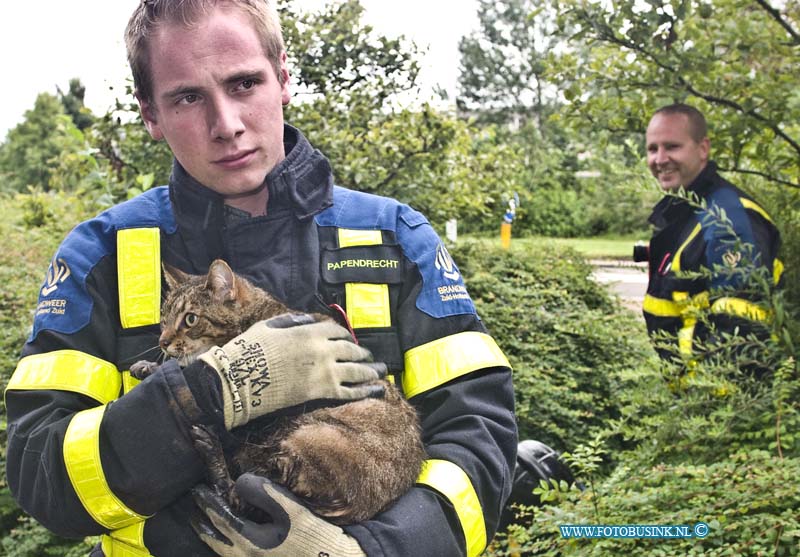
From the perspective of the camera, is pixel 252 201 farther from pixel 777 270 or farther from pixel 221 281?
pixel 777 270

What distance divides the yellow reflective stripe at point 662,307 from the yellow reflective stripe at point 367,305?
3.74 metres

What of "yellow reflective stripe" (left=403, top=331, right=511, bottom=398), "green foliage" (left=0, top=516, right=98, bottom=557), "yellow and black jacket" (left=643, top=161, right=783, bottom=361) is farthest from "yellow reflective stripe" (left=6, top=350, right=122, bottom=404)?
"yellow and black jacket" (left=643, top=161, right=783, bottom=361)

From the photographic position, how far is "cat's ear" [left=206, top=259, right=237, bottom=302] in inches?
86.1

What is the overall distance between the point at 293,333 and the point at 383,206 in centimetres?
56

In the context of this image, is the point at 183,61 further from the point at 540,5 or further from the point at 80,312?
the point at 540,5

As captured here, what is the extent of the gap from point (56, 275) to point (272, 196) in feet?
2.15

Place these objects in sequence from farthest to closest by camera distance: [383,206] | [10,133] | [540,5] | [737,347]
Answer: [10,133], [540,5], [737,347], [383,206]

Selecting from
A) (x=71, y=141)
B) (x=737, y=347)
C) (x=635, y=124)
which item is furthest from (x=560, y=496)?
(x=71, y=141)

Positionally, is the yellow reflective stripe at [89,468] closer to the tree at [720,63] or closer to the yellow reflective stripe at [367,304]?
the yellow reflective stripe at [367,304]

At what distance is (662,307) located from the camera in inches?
220

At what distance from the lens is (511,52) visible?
4991 centimetres

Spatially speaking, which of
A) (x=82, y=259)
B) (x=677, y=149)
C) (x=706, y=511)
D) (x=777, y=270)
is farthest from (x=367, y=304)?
(x=677, y=149)

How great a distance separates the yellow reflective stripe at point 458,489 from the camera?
2146 mm

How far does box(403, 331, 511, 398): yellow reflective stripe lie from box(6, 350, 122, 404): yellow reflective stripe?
85 cm
